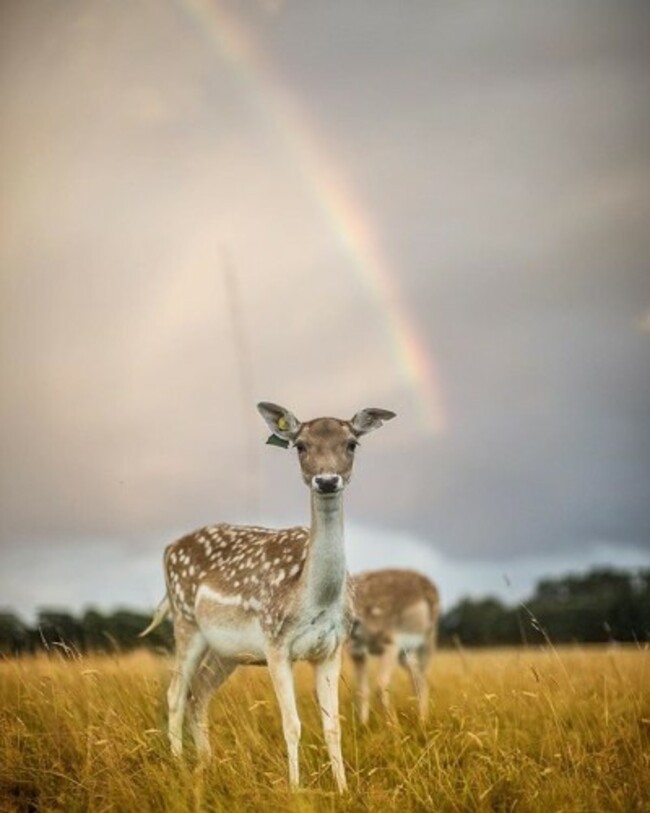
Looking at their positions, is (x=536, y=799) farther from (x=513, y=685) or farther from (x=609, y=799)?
(x=513, y=685)

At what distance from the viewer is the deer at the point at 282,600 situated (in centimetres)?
706

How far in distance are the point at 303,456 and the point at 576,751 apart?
2.85 meters

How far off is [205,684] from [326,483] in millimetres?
3008

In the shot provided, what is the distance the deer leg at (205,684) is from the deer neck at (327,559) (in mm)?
1886

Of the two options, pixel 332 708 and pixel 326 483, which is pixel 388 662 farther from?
pixel 326 483

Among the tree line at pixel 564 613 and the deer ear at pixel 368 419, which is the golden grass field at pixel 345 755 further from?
the tree line at pixel 564 613

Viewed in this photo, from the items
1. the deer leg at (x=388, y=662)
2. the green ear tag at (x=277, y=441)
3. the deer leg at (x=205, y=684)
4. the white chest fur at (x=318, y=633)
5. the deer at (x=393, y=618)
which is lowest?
the deer leg at (x=388, y=662)

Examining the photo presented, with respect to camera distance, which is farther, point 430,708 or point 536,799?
point 430,708

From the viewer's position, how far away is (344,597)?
283 inches

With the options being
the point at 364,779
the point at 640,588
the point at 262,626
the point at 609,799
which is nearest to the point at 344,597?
the point at 262,626

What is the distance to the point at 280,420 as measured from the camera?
7684 mm

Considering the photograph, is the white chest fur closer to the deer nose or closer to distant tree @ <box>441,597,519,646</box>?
the deer nose

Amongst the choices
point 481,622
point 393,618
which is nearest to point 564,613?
point 481,622

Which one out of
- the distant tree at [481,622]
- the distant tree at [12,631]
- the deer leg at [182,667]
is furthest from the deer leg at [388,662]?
the distant tree at [481,622]
